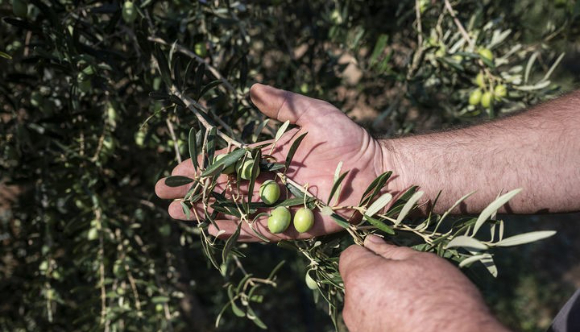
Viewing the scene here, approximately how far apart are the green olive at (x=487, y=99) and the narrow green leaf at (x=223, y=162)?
133 centimetres

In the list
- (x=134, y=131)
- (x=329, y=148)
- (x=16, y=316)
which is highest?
(x=329, y=148)

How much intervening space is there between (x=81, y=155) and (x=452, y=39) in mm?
1734

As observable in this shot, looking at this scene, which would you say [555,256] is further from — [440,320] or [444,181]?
[440,320]

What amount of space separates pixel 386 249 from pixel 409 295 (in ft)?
0.61

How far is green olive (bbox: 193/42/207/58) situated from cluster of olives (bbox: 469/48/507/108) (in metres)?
1.17

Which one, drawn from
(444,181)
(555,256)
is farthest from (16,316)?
(555,256)

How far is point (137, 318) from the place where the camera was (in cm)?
200

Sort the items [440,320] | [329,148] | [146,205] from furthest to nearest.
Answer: [146,205] < [329,148] < [440,320]

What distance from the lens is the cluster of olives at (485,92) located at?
1.93 metres

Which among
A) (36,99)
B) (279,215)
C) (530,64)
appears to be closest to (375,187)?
(279,215)

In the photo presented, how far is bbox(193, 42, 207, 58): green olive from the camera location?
1813 mm

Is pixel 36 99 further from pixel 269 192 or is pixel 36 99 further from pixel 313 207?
pixel 313 207

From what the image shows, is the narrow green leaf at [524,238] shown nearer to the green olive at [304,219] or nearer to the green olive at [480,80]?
the green olive at [304,219]

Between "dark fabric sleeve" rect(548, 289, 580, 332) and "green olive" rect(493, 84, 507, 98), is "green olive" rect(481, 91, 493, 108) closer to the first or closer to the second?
"green olive" rect(493, 84, 507, 98)
